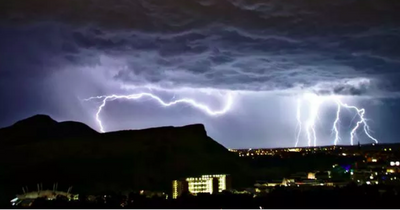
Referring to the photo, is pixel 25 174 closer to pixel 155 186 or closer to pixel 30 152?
pixel 30 152

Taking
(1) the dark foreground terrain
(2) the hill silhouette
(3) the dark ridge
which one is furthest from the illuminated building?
(3) the dark ridge

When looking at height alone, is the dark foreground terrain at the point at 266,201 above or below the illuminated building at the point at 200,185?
below

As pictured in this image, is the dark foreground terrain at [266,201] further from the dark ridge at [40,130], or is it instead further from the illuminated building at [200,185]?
the dark ridge at [40,130]

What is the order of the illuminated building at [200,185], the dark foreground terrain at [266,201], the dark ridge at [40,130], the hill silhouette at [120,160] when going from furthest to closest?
the dark ridge at [40,130] < the hill silhouette at [120,160] < the illuminated building at [200,185] < the dark foreground terrain at [266,201]

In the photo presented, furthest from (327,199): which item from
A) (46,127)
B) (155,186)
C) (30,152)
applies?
(46,127)

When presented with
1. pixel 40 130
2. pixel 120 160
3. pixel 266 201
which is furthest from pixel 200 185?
pixel 40 130

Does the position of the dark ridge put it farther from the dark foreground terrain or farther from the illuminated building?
the dark foreground terrain

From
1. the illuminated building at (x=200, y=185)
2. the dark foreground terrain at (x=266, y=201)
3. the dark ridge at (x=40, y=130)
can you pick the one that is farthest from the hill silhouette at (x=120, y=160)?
the dark foreground terrain at (x=266, y=201)

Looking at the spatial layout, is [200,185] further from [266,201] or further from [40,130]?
[40,130]
